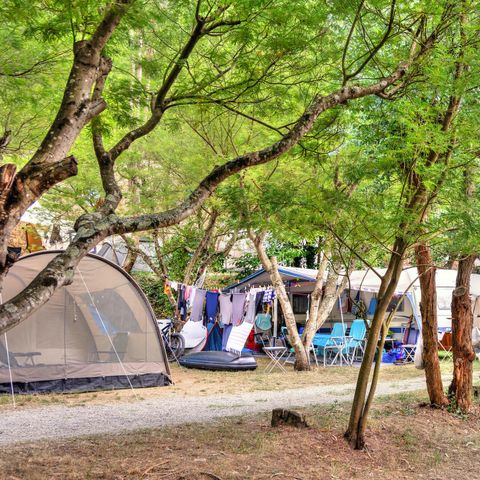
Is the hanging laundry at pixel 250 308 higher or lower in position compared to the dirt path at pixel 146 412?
higher

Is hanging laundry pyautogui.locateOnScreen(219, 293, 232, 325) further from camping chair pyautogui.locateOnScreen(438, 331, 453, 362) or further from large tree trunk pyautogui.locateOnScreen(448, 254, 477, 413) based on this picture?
large tree trunk pyautogui.locateOnScreen(448, 254, 477, 413)

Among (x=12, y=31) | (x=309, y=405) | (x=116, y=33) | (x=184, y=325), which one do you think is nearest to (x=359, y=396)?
(x=309, y=405)

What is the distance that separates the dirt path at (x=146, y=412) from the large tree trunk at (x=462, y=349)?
60.2 inches

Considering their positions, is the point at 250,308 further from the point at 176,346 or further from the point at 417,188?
the point at 417,188

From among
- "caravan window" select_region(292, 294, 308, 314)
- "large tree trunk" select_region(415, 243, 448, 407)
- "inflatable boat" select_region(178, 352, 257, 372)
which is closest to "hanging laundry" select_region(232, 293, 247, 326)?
"inflatable boat" select_region(178, 352, 257, 372)

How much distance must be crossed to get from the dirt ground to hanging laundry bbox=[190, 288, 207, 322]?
6.21 meters

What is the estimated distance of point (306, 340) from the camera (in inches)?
450

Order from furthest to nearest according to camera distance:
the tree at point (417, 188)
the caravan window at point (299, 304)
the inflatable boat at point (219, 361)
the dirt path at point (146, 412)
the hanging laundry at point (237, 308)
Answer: the caravan window at point (299, 304) < the hanging laundry at point (237, 308) < the inflatable boat at point (219, 361) < the dirt path at point (146, 412) < the tree at point (417, 188)

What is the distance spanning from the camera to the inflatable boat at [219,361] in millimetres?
10992

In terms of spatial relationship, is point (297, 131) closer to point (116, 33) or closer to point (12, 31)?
point (116, 33)

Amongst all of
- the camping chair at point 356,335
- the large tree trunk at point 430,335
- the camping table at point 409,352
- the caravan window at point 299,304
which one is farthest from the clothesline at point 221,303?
the large tree trunk at point 430,335

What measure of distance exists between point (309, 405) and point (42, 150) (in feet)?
16.4

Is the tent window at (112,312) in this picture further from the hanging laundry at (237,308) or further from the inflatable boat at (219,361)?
the hanging laundry at (237,308)

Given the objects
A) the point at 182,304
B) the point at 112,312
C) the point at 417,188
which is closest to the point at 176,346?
the point at 182,304
